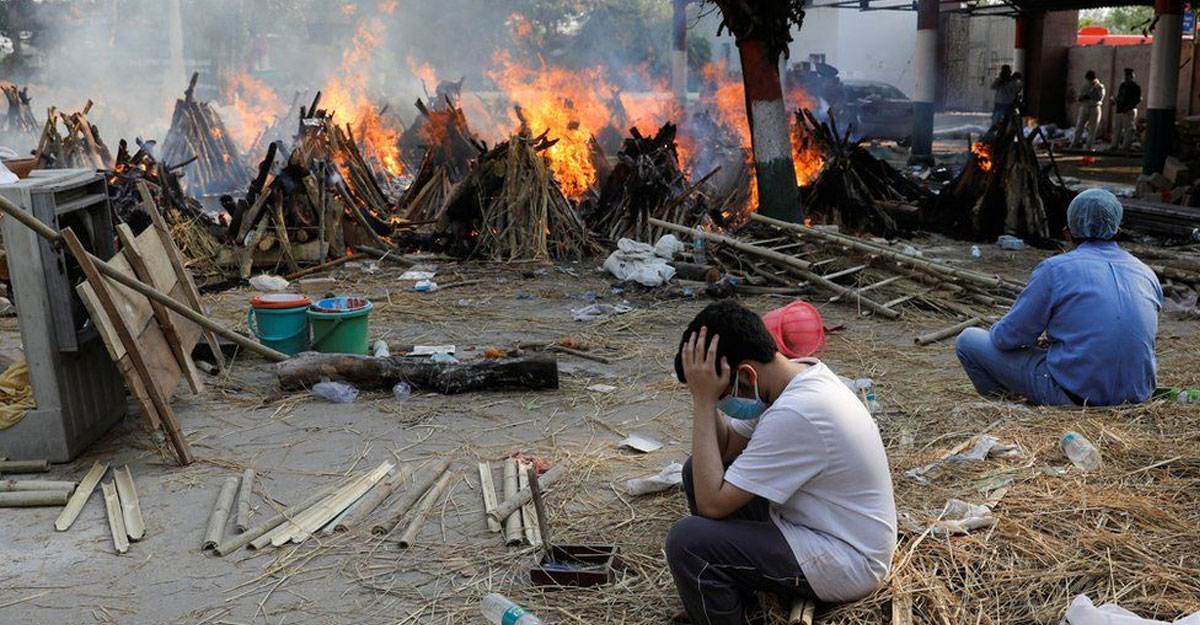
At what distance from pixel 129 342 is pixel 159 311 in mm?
630

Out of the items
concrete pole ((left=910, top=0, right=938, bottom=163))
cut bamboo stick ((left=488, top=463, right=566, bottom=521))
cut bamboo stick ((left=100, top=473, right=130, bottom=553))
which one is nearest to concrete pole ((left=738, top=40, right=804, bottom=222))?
cut bamboo stick ((left=488, top=463, right=566, bottom=521))

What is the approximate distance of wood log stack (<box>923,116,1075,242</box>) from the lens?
12.8 metres

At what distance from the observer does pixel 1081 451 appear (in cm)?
471

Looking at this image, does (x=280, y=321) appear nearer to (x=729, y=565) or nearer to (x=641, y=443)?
(x=641, y=443)

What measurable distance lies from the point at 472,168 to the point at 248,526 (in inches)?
314

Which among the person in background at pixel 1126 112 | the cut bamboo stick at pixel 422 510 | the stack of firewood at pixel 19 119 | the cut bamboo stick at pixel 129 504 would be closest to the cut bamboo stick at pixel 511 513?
the cut bamboo stick at pixel 422 510

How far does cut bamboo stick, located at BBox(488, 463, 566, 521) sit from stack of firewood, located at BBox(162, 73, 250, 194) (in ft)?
49.2

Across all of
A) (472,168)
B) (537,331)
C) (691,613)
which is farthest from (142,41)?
(691,613)

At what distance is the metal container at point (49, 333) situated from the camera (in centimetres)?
538

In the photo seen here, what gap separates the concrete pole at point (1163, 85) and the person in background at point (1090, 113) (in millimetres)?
8359

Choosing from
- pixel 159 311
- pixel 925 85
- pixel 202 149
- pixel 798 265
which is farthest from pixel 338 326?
pixel 925 85

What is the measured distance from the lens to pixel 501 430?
6160 mm

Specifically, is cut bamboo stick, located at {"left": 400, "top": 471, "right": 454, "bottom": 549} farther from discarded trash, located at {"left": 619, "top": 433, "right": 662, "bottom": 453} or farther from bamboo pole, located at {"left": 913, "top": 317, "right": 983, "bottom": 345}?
bamboo pole, located at {"left": 913, "top": 317, "right": 983, "bottom": 345}

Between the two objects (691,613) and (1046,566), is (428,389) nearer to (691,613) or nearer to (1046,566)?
(691,613)
